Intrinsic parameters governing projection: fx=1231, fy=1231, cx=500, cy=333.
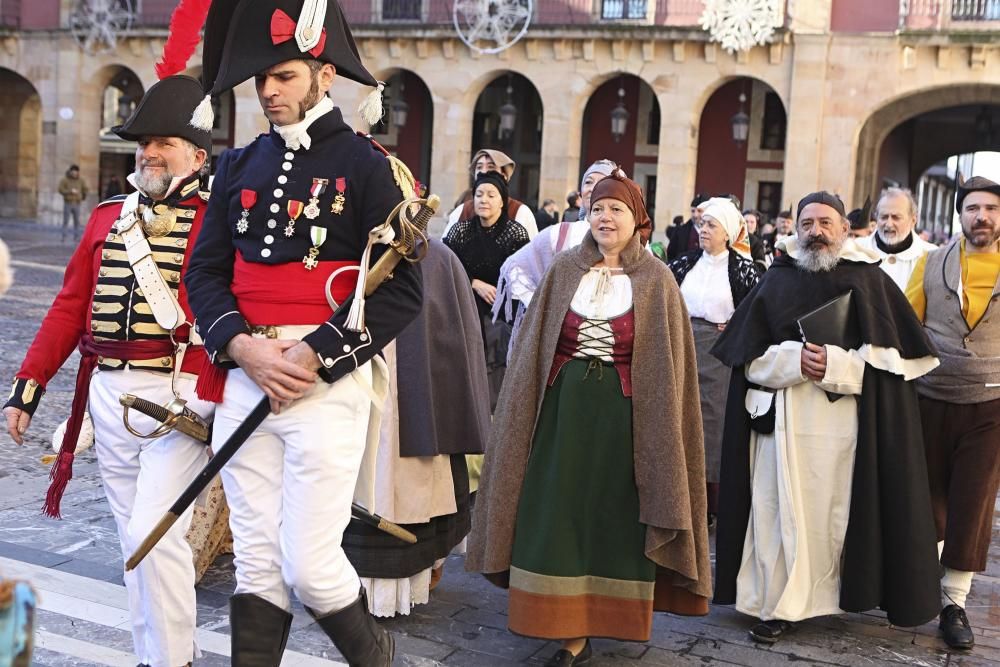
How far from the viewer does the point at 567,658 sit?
187 inches

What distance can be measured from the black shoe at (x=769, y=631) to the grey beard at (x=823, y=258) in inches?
62.2

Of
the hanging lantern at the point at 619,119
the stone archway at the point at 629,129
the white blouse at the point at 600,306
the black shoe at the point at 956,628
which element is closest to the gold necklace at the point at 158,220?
the white blouse at the point at 600,306

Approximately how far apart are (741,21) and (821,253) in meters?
20.5

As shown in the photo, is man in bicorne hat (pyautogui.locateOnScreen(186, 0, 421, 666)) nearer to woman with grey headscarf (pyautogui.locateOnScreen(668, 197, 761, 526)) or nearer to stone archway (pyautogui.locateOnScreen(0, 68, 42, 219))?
woman with grey headscarf (pyautogui.locateOnScreen(668, 197, 761, 526))

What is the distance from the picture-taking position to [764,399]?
5602mm

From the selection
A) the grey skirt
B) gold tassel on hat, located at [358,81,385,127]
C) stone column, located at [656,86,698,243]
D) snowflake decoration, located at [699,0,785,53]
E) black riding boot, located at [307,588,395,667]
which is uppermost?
snowflake decoration, located at [699,0,785,53]

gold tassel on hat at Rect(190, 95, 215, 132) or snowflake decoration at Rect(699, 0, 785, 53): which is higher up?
snowflake decoration at Rect(699, 0, 785, 53)

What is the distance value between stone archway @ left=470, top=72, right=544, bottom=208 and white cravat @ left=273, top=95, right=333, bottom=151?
2822cm

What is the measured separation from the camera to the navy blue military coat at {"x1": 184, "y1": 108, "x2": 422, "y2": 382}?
344 centimetres

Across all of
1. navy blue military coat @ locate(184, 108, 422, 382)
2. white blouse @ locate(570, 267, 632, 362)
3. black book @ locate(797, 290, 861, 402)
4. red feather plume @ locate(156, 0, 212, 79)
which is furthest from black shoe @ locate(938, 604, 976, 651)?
red feather plume @ locate(156, 0, 212, 79)

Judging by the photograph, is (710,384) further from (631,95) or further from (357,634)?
(631,95)

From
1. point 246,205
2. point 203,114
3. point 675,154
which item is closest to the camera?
point 246,205

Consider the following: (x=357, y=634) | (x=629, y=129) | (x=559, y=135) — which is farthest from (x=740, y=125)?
(x=357, y=634)

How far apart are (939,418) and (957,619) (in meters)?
0.94
